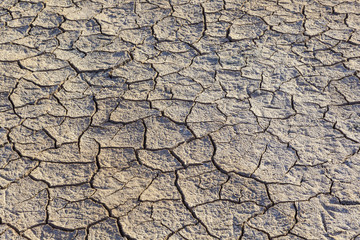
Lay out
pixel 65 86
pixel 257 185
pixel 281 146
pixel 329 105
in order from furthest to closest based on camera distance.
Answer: pixel 65 86 < pixel 329 105 < pixel 281 146 < pixel 257 185

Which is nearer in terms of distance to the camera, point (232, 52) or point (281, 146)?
point (281, 146)

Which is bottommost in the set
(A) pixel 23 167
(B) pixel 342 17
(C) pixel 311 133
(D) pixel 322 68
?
(A) pixel 23 167

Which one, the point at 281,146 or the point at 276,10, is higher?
the point at 276,10

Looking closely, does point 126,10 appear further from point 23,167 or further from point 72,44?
point 23,167

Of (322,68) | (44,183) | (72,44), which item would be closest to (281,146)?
(322,68)

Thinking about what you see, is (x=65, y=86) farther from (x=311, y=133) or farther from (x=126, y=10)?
(x=311, y=133)

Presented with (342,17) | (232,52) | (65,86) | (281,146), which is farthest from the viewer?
(342,17)
